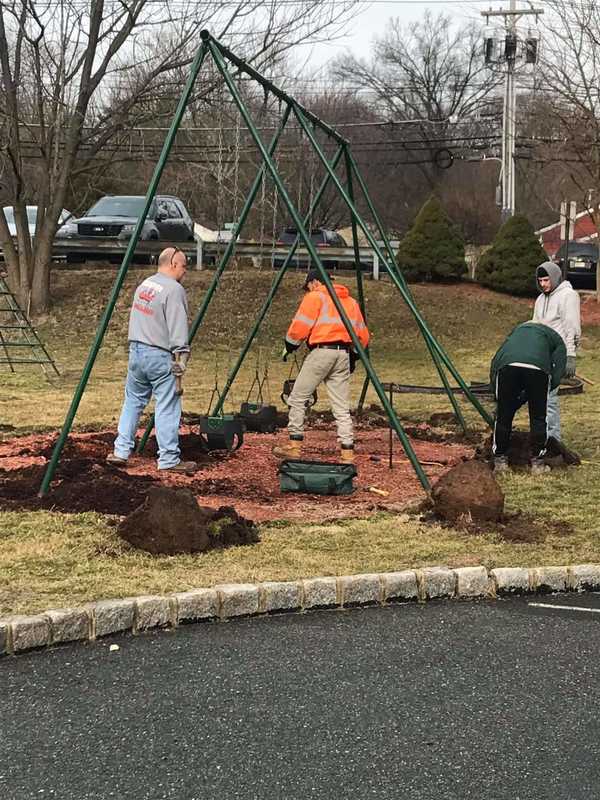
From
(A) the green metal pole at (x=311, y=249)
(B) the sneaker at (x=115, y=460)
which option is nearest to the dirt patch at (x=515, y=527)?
(A) the green metal pole at (x=311, y=249)

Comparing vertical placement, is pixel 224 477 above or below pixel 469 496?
below

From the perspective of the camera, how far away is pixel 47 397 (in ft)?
47.6

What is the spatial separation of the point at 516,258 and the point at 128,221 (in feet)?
32.9

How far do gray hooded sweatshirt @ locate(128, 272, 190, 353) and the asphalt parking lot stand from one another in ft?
12.2

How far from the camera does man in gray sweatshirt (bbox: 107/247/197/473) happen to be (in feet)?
27.3

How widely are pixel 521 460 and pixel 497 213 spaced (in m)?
42.7

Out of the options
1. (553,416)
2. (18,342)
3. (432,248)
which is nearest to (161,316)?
(553,416)

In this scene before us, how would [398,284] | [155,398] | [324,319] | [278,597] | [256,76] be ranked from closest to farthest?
[278,597] < [155,398] < [256,76] < [324,319] < [398,284]

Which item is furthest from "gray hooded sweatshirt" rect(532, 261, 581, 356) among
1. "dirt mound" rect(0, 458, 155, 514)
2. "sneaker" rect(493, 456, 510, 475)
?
"dirt mound" rect(0, 458, 155, 514)

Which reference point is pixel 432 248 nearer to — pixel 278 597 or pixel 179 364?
pixel 179 364

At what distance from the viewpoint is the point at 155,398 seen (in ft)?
27.8

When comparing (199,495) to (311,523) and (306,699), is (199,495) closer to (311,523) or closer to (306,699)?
(311,523)

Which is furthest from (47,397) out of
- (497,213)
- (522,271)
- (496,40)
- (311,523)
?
(497,213)

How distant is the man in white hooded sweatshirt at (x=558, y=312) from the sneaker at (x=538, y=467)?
0.60 meters
